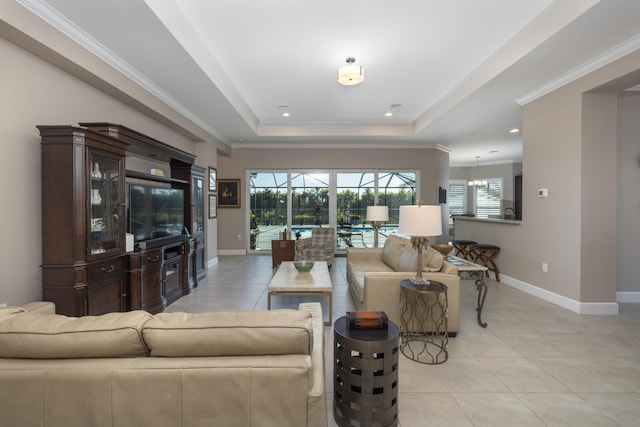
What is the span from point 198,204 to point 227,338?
14.7 feet

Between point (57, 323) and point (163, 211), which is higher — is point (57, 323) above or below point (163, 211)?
below

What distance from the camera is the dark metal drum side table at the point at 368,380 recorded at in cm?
159

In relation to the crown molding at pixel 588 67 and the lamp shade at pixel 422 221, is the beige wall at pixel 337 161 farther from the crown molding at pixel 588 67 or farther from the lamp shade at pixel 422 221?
the lamp shade at pixel 422 221

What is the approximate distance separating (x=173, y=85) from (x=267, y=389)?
392cm

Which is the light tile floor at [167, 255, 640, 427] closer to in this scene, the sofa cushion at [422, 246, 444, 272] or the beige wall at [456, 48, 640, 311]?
the beige wall at [456, 48, 640, 311]

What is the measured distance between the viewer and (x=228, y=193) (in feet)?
24.6

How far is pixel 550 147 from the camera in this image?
3.97 metres

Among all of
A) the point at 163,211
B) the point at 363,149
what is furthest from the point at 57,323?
the point at 363,149

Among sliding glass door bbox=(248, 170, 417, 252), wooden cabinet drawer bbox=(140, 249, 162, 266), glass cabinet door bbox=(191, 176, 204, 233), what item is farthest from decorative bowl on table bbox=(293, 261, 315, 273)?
sliding glass door bbox=(248, 170, 417, 252)

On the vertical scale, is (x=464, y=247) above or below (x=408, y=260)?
below

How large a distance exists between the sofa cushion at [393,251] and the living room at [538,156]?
76.6 inches

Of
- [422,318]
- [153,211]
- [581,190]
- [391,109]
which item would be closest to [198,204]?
[153,211]

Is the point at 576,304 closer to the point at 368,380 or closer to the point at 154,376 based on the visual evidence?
the point at 368,380

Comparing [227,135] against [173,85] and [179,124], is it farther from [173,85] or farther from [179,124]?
[173,85]
